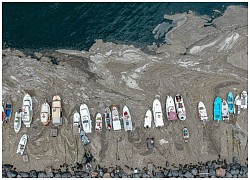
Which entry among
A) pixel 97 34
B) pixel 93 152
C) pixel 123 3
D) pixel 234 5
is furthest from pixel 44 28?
pixel 234 5

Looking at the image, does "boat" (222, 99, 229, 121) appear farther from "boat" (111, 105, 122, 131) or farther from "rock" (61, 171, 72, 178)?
"rock" (61, 171, 72, 178)

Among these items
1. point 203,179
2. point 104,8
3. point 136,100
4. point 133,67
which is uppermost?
point 104,8

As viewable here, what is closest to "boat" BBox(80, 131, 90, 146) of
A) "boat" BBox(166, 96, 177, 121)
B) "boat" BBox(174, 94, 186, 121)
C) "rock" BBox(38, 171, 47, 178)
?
"rock" BBox(38, 171, 47, 178)

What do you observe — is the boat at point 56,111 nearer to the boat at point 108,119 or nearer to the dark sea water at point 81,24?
the boat at point 108,119

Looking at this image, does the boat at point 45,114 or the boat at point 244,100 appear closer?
the boat at point 45,114

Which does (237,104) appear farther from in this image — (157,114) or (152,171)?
(152,171)

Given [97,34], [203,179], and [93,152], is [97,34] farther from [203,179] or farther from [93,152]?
[203,179]

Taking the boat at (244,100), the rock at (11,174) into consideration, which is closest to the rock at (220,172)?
the boat at (244,100)
